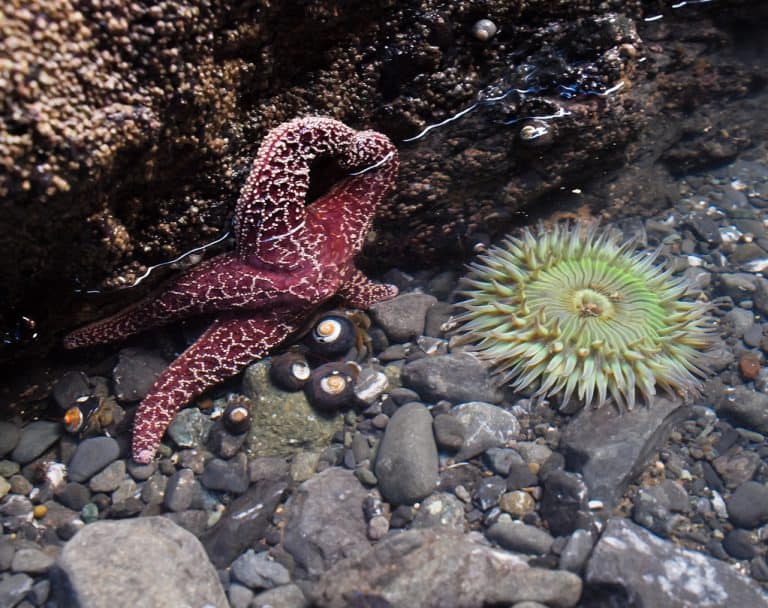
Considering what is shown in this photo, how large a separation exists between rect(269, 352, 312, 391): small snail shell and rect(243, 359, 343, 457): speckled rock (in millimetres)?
52

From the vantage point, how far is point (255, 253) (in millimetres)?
4004

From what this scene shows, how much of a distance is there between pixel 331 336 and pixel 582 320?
1.83 m

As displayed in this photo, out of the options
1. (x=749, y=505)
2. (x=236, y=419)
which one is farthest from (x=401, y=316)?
(x=749, y=505)

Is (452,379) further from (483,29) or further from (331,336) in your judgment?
(483,29)

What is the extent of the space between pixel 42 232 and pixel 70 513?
197cm

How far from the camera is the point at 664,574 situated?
12.0 ft

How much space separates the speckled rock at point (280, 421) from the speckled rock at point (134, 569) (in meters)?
0.82

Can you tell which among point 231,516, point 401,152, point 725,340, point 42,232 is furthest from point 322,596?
point 725,340

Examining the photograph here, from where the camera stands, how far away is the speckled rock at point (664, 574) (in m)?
3.54

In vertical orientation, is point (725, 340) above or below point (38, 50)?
below

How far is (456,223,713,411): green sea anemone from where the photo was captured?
14.3ft

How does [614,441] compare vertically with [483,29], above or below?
below

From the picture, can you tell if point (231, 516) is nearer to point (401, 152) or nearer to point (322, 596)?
point (322, 596)

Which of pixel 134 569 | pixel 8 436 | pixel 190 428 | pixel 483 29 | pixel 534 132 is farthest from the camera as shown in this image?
pixel 534 132
